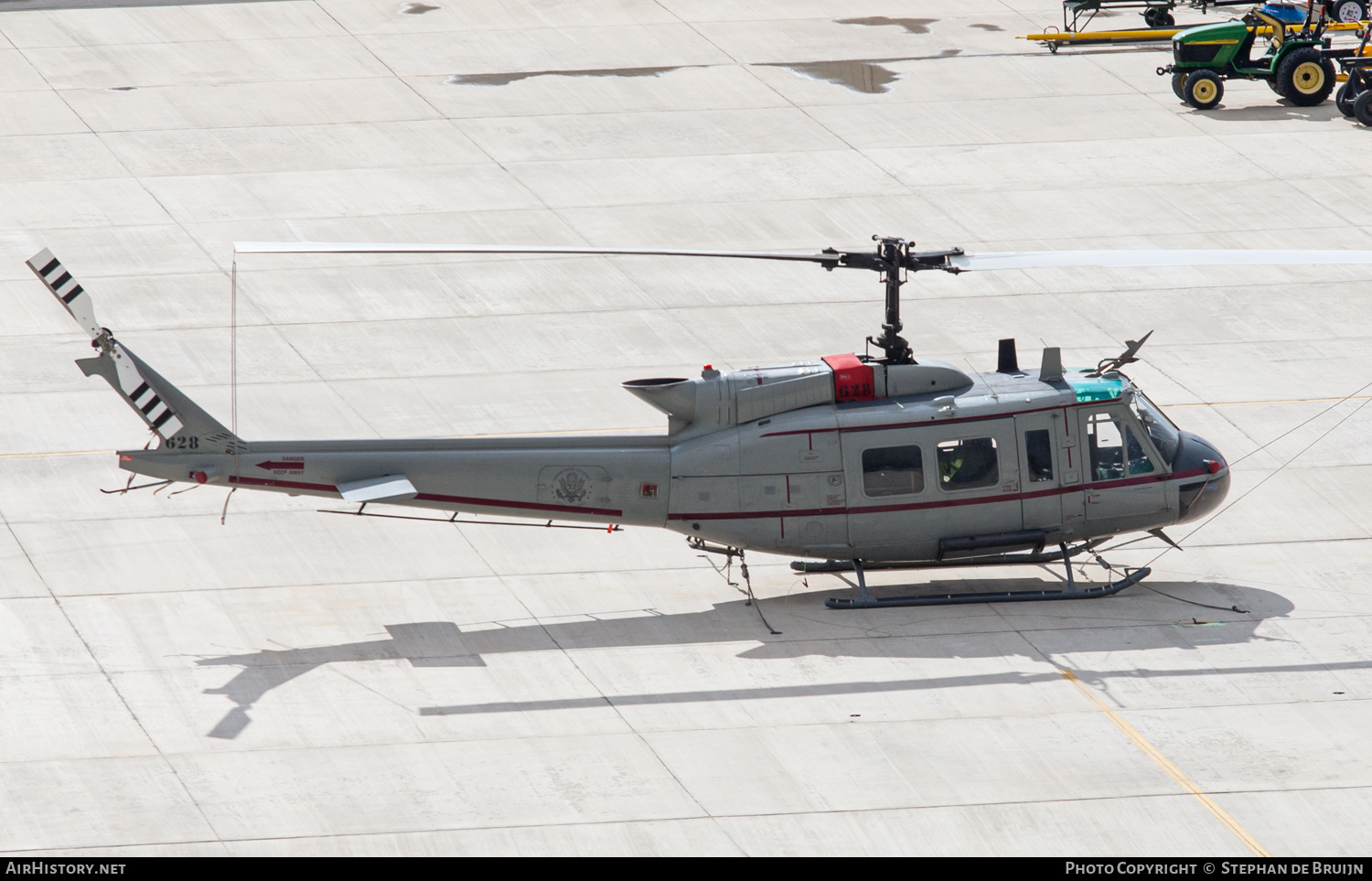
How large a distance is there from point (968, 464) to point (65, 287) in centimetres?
812

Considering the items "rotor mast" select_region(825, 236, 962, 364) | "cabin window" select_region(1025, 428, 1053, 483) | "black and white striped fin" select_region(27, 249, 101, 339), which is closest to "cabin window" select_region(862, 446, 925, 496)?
"cabin window" select_region(1025, 428, 1053, 483)

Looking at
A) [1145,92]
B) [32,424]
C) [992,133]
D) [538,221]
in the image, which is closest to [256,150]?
[538,221]

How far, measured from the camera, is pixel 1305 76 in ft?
113

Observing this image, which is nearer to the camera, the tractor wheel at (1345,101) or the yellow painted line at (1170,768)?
the yellow painted line at (1170,768)

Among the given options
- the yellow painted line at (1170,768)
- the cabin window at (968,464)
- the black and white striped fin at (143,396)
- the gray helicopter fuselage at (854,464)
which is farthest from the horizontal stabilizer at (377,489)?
the yellow painted line at (1170,768)

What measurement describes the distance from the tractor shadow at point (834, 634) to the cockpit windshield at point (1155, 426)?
1.41 meters

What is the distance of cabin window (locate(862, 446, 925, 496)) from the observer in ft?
55.9

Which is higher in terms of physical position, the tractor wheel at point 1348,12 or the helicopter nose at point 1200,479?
the tractor wheel at point 1348,12

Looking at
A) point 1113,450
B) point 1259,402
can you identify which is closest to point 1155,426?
point 1113,450

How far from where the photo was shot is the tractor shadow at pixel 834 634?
628 inches

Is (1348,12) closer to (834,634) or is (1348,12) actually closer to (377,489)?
(834,634)

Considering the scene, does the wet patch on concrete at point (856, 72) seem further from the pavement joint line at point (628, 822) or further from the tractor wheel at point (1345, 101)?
the pavement joint line at point (628, 822)

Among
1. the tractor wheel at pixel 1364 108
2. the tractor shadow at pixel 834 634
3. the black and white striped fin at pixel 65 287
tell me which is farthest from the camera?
the tractor wheel at pixel 1364 108

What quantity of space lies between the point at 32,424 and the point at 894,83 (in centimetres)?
1934
